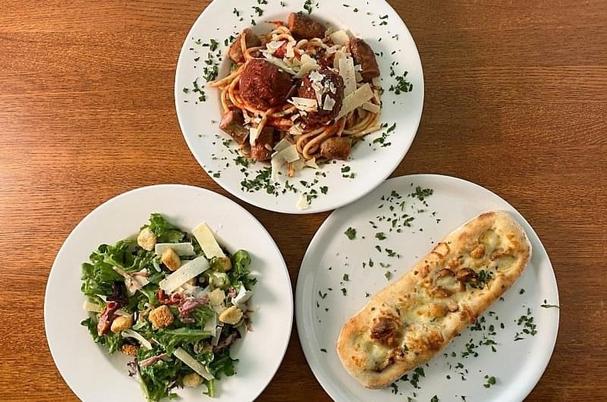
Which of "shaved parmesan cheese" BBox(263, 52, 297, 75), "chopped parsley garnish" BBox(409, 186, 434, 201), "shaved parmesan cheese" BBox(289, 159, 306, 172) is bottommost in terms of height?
"chopped parsley garnish" BBox(409, 186, 434, 201)

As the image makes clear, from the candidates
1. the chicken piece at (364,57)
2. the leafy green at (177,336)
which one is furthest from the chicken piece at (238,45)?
the leafy green at (177,336)

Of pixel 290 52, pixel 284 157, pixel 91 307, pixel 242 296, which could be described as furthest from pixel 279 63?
pixel 91 307

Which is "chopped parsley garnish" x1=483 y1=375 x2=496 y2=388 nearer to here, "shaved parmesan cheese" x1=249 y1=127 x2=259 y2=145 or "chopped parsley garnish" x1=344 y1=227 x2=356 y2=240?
"chopped parsley garnish" x1=344 y1=227 x2=356 y2=240

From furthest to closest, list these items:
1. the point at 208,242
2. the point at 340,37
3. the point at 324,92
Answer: the point at 340,37 → the point at 208,242 → the point at 324,92

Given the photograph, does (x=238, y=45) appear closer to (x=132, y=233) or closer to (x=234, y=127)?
(x=234, y=127)

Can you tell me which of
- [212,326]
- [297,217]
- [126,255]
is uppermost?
[297,217]

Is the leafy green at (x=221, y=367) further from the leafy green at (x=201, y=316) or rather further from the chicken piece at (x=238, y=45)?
the chicken piece at (x=238, y=45)

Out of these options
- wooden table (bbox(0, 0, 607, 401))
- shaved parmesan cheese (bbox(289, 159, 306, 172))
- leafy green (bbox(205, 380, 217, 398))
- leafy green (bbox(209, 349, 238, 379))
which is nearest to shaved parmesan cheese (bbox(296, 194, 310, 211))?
shaved parmesan cheese (bbox(289, 159, 306, 172))
